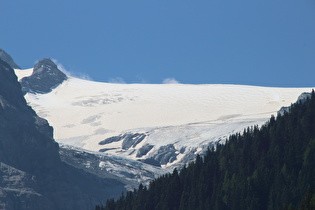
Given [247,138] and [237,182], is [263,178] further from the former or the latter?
[247,138]

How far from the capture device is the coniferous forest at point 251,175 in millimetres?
153750

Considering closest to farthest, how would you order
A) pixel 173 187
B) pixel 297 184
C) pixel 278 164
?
1. pixel 297 184
2. pixel 278 164
3. pixel 173 187

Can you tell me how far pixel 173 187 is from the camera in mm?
172625

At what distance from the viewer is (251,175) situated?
164m

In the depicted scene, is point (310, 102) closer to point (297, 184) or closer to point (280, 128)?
point (280, 128)

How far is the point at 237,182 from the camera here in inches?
6403

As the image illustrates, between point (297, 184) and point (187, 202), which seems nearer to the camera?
point (297, 184)

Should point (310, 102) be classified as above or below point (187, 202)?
above

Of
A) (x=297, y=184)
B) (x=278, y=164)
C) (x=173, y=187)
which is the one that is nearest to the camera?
(x=297, y=184)

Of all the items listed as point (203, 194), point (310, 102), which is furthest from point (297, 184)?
point (310, 102)

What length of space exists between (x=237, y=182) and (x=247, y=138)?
750 inches

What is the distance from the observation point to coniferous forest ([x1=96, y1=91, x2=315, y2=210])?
Answer: 154m

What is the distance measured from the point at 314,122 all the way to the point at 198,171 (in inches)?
821

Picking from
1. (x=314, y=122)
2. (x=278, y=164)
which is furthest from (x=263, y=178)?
(x=314, y=122)
